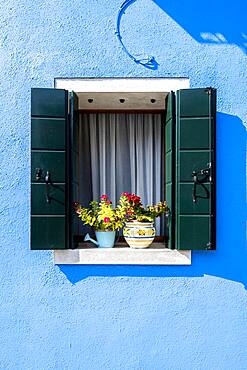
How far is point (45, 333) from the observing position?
529cm

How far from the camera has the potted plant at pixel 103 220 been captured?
5375 mm

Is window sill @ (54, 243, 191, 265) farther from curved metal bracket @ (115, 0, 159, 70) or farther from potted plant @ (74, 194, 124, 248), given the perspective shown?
curved metal bracket @ (115, 0, 159, 70)

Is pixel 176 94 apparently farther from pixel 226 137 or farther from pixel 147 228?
pixel 147 228

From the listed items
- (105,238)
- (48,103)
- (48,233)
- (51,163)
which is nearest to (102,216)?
(105,238)

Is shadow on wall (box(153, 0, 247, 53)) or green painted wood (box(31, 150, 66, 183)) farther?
shadow on wall (box(153, 0, 247, 53))

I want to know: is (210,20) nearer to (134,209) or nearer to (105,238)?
(134,209)

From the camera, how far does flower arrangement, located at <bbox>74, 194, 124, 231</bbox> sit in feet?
17.6

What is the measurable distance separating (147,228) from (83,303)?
927 millimetres

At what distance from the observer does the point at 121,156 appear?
5969 millimetres

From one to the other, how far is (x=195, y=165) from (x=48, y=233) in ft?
4.85

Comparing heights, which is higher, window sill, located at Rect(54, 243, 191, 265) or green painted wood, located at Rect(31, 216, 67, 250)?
green painted wood, located at Rect(31, 216, 67, 250)

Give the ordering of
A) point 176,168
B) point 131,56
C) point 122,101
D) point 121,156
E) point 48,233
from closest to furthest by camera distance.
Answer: point 48,233 → point 176,168 → point 131,56 → point 122,101 → point 121,156

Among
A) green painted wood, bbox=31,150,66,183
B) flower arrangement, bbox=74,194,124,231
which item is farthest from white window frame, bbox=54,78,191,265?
green painted wood, bbox=31,150,66,183

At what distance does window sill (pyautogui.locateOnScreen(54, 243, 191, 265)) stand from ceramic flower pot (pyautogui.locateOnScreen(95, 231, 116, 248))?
16 cm
